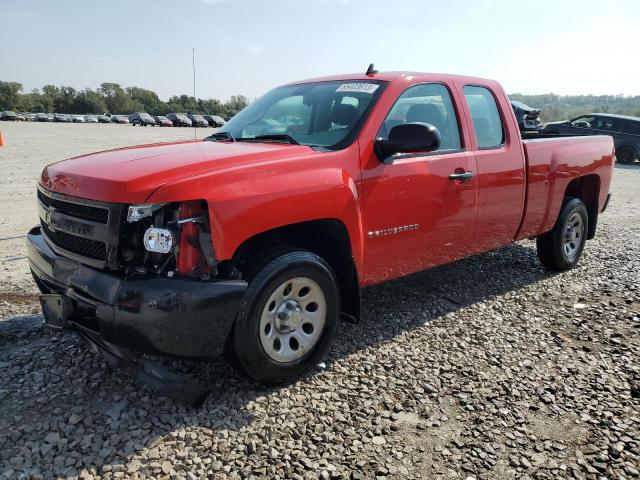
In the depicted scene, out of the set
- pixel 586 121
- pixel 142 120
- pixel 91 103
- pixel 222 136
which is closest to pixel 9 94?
pixel 91 103

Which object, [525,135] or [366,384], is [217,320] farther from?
[525,135]

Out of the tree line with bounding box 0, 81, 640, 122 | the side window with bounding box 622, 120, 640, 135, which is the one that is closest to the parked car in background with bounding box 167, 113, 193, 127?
the tree line with bounding box 0, 81, 640, 122

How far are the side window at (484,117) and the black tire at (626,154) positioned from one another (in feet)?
57.9

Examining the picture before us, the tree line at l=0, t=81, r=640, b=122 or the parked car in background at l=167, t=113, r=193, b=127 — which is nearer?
the parked car in background at l=167, t=113, r=193, b=127

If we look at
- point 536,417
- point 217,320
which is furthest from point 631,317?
point 217,320

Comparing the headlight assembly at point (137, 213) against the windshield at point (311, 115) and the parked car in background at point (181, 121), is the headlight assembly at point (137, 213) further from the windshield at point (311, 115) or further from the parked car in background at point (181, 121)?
the parked car in background at point (181, 121)

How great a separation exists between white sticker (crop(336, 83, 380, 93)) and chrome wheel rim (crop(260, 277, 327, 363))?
61.2 inches

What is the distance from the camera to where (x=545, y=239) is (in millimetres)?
5688

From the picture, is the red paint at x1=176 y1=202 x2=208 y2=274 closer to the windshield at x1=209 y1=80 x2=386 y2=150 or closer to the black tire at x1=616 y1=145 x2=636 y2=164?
the windshield at x1=209 y1=80 x2=386 y2=150

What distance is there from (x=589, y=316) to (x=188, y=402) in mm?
3559

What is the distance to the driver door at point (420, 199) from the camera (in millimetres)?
3566

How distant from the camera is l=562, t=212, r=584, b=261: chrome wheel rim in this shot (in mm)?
5793

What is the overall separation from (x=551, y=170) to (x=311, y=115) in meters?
2.62

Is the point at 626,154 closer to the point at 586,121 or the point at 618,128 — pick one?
the point at 618,128
